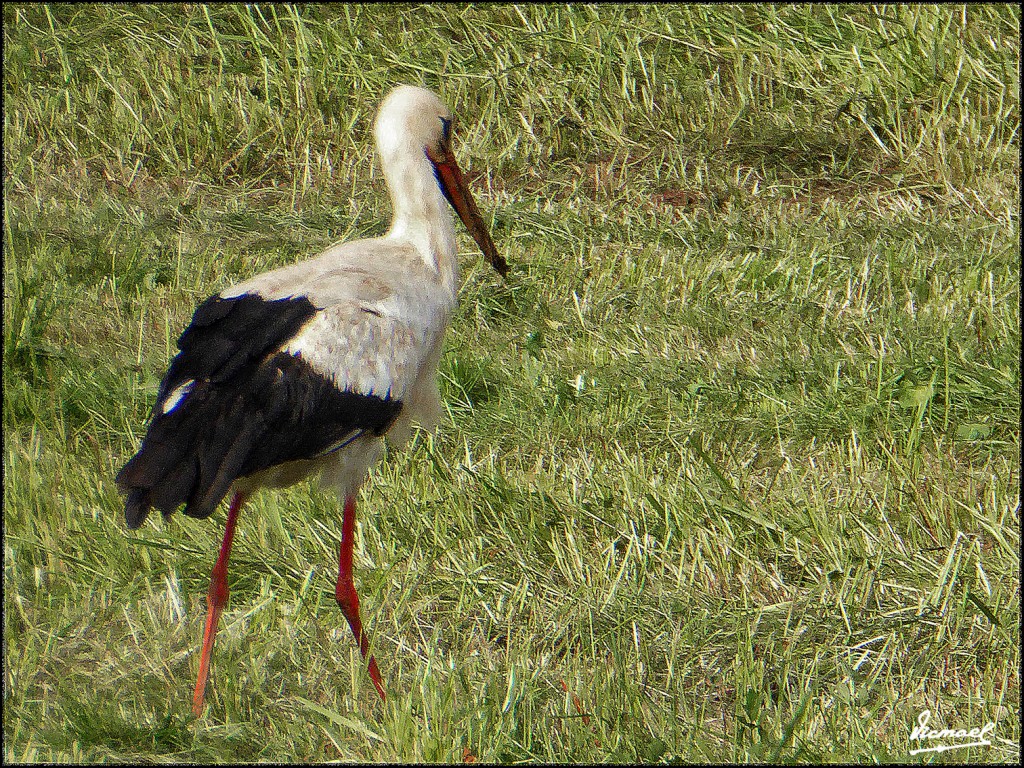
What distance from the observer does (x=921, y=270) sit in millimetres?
5211

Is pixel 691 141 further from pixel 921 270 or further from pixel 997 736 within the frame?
pixel 997 736

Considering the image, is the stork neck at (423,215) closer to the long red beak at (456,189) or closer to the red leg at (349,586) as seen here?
→ the long red beak at (456,189)

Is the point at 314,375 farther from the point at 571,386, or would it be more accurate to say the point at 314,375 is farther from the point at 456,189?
the point at 571,386

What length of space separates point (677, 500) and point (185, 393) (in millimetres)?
1350

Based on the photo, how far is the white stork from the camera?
2941mm

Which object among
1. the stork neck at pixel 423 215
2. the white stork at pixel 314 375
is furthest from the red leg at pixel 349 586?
the stork neck at pixel 423 215

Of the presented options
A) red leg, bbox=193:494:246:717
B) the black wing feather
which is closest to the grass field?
red leg, bbox=193:494:246:717

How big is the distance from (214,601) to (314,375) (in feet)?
1.96

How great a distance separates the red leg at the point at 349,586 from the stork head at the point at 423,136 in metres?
1.01

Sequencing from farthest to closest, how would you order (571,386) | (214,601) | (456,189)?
(571,386) < (456,189) < (214,601)

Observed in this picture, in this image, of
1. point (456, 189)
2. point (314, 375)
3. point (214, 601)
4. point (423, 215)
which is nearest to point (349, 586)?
point (214, 601)

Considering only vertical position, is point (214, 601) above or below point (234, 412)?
below

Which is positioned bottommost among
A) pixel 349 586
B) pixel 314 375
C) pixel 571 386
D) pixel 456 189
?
pixel 571 386

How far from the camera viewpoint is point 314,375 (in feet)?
10.3
